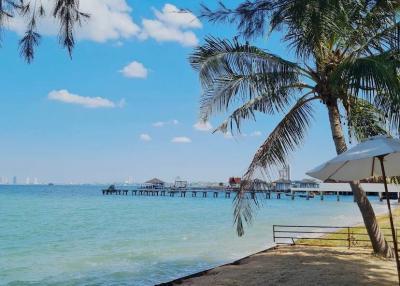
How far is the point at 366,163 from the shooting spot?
22.4ft

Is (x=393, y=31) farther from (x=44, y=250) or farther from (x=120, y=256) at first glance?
(x=44, y=250)

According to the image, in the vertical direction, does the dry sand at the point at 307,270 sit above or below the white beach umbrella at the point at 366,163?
below

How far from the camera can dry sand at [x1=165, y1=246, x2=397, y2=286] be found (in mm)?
8500

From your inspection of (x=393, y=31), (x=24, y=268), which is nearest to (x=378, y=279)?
(x=393, y=31)

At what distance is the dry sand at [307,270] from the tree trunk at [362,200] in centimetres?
41

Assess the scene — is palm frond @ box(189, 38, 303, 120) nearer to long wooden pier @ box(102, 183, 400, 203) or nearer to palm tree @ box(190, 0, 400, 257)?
palm tree @ box(190, 0, 400, 257)

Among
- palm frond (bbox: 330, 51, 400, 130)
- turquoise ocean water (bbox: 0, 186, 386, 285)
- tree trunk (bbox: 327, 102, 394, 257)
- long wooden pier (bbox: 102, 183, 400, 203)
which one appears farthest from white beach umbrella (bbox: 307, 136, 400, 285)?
long wooden pier (bbox: 102, 183, 400, 203)

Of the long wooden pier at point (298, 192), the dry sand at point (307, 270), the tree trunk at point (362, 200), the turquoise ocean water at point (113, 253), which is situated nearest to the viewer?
the dry sand at point (307, 270)

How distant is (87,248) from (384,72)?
18200 mm

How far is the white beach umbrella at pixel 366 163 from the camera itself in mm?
5566

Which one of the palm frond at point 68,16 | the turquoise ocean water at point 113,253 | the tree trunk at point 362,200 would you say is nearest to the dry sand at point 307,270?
the tree trunk at point 362,200

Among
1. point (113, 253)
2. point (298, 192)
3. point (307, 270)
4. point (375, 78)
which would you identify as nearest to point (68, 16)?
point (375, 78)

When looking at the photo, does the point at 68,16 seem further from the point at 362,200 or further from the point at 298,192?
the point at 298,192

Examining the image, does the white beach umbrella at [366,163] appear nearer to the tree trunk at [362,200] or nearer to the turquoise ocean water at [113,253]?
the tree trunk at [362,200]
